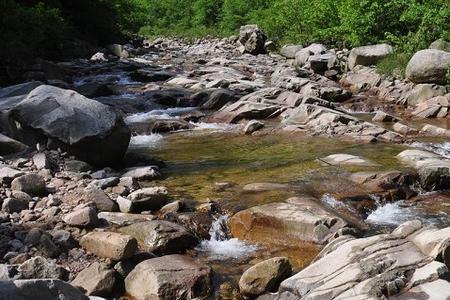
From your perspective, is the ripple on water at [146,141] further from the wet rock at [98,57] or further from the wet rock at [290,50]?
the wet rock at [290,50]

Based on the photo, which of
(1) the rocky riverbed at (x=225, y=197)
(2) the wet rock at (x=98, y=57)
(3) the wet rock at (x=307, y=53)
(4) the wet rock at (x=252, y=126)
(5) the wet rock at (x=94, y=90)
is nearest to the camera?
(1) the rocky riverbed at (x=225, y=197)

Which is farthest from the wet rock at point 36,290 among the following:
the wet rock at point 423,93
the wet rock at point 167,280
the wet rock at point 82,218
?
the wet rock at point 423,93

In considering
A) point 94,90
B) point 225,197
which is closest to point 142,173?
point 225,197

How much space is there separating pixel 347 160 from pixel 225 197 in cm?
283

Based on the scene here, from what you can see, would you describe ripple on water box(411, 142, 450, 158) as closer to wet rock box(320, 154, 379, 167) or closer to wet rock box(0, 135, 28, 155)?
wet rock box(320, 154, 379, 167)

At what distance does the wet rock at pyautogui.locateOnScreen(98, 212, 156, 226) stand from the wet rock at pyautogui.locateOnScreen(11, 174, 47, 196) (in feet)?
3.42

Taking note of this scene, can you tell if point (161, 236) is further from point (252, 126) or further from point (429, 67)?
point (429, 67)

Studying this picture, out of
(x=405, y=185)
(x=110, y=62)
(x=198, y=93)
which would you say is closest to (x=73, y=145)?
(x=405, y=185)

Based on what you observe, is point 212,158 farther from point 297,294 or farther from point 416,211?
point 297,294

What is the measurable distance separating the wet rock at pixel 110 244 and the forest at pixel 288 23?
1253cm

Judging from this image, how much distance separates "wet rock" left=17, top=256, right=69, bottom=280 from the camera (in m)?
5.02

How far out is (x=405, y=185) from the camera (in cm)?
839

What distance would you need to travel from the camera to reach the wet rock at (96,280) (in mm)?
5062

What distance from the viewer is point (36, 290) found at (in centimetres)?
382
